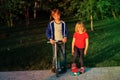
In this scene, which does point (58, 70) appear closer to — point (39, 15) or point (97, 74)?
point (97, 74)

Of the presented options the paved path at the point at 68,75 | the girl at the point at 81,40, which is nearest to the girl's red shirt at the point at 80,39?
the girl at the point at 81,40

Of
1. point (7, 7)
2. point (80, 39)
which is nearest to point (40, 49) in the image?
point (80, 39)

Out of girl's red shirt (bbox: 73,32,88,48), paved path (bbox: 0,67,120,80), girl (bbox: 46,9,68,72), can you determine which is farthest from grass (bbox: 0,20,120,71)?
girl (bbox: 46,9,68,72)

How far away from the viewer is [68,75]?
983 cm

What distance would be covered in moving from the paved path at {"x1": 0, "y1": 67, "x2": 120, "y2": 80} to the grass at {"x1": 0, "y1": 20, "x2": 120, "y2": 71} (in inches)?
50.4

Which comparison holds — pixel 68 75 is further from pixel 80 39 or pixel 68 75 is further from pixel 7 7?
pixel 7 7

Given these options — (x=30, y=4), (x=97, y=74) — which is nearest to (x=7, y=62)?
(x=97, y=74)

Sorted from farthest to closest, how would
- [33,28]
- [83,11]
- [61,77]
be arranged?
[33,28] < [83,11] < [61,77]

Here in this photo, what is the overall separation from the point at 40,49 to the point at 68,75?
5831 millimetres

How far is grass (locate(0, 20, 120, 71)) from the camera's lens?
39.9 ft

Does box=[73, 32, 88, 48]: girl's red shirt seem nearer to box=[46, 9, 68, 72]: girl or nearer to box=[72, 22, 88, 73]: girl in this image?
box=[72, 22, 88, 73]: girl

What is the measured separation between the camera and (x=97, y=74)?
32.0 ft

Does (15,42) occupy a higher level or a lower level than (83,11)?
lower

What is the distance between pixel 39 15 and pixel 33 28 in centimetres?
857
